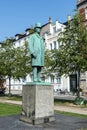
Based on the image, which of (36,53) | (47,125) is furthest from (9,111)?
(47,125)

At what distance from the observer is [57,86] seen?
57.6m

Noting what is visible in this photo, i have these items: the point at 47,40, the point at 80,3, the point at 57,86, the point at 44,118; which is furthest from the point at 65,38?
the point at 47,40

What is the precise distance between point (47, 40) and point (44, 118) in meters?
48.6

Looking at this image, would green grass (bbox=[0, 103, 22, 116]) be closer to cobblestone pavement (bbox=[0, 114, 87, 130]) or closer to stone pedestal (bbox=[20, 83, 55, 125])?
cobblestone pavement (bbox=[0, 114, 87, 130])

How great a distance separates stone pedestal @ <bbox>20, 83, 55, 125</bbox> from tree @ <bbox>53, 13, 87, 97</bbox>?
38.5ft

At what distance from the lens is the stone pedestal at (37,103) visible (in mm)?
13906

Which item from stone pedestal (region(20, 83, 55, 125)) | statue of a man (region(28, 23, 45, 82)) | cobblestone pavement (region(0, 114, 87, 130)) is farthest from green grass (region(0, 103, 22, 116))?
statue of a man (region(28, 23, 45, 82))

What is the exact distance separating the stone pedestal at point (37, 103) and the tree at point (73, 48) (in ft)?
38.5

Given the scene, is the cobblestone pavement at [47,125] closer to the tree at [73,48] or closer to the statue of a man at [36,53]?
the statue of a man at [36,53]

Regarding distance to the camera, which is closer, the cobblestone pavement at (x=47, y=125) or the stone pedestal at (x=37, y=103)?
the cobblestone pavement at (x=47, y=125)

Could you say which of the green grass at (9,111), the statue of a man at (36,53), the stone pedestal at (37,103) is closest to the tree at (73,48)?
the green grass at (9,111)

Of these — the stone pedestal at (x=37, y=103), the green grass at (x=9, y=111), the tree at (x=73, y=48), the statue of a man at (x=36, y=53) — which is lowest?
the green grass at (x=9, y=111)

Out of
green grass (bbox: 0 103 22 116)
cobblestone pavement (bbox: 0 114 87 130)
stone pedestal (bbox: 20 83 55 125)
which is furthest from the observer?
green grass (bbox: 0 103 22 116)

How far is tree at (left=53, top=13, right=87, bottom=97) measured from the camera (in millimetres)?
26141
